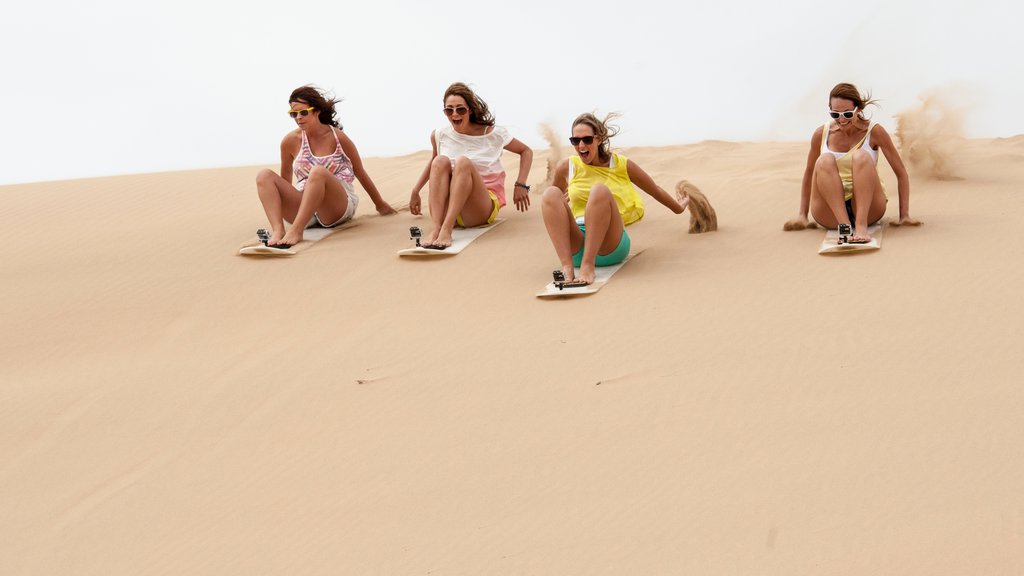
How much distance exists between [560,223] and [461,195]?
1333 millimetres

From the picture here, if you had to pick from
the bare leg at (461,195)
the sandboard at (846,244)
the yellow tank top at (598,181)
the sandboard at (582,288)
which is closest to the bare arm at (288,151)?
the bare leg at (461,195)

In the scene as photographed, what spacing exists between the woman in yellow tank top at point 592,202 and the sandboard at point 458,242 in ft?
2.78

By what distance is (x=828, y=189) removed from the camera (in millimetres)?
7031

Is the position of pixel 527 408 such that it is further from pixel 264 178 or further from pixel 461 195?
pixel 264 178

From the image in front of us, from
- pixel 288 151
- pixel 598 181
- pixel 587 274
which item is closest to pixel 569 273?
pixel 587 274

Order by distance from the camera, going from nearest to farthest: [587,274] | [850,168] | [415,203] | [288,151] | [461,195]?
[587,274], [850,168], [461,195], [415,203], [288,151]

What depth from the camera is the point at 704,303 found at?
6.18 meters

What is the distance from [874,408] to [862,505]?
79cm

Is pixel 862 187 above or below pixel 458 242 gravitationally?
above

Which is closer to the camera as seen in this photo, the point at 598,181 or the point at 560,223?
the point at 560,223

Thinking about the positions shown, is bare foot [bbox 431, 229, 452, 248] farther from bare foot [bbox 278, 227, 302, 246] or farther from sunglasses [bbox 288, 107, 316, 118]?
sunglasses [bbox 288, 107, 316, 118]

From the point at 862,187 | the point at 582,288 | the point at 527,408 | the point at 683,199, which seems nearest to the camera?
the point at 527,408

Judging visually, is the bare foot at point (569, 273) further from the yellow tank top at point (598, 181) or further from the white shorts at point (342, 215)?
the white shorts at point (342, 215)

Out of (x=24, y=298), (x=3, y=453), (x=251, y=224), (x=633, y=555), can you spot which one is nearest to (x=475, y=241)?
(x=251, y=224)
